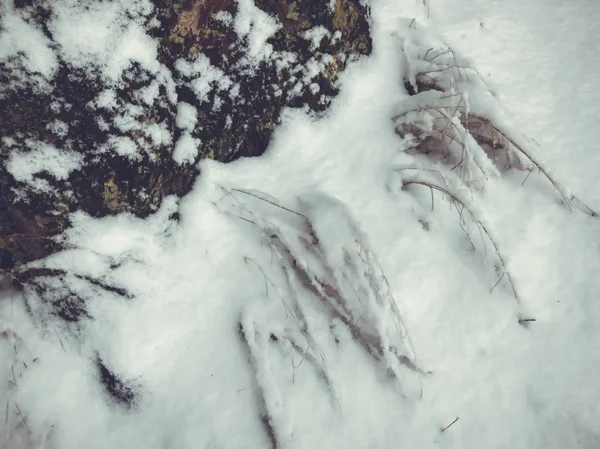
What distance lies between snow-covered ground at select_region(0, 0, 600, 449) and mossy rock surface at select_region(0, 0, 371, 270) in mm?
59

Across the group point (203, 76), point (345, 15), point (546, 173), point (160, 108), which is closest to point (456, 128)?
point (546, 173)

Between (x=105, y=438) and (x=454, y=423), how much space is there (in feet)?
2.97

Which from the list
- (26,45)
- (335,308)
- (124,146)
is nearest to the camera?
(26,45)

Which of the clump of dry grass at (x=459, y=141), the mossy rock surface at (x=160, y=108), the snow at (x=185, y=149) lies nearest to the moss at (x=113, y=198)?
the mossy rock surface at (x=160, y=108)

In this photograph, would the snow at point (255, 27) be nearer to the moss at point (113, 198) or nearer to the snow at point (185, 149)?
the snow at point (185, 149)

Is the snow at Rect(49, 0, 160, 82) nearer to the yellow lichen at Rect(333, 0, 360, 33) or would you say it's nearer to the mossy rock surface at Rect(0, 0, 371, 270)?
the mossy rock surface at Rect(0, 0, 371, 270)

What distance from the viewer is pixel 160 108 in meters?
1.01

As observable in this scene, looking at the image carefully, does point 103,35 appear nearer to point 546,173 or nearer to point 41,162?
point 41,162

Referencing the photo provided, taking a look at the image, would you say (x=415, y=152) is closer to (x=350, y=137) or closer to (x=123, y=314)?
(x=350, y=137)

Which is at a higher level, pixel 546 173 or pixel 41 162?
pixel 41 162

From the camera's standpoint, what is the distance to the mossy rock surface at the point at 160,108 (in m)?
0.87

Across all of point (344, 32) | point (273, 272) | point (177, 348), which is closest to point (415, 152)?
point (344, 32)

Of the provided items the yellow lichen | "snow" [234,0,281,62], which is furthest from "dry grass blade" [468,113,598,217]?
"snow" [234,0,281,62]

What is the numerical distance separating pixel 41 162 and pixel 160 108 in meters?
0.31
